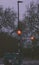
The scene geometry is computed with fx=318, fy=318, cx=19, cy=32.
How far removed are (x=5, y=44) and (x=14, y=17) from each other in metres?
4.34

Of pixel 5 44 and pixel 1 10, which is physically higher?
pixel 1 10

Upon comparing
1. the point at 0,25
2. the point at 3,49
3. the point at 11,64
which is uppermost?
the point at 11,64

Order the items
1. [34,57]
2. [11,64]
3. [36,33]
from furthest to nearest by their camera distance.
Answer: [36,33]
[34,57]
[11,64]

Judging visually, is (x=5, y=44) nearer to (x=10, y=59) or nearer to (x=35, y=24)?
(x=35, y=24)

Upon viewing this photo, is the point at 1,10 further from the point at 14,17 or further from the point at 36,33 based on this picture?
the point at 36,33

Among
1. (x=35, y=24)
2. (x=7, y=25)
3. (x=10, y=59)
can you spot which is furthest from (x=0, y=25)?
(x=10, y=59)

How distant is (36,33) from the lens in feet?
153

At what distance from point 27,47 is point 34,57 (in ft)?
6.80

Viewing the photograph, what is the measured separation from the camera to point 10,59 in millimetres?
24438

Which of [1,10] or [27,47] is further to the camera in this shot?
[1,10]

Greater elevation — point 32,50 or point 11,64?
point 11,64

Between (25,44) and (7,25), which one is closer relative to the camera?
(25,44)

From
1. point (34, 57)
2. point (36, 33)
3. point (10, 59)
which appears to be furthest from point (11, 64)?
point (36, 33)

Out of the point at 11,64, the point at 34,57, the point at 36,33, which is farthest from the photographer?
the point at 36,33
